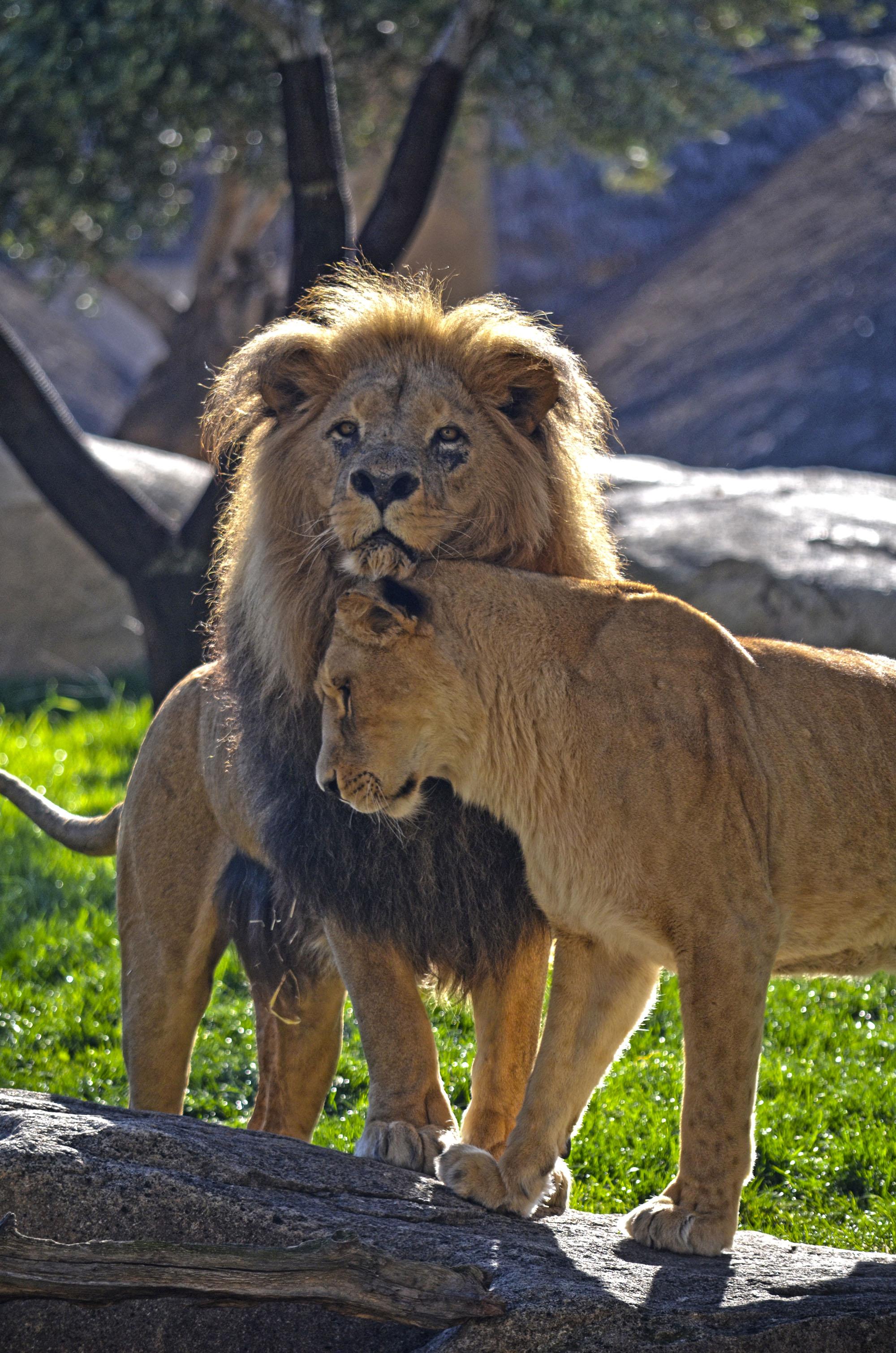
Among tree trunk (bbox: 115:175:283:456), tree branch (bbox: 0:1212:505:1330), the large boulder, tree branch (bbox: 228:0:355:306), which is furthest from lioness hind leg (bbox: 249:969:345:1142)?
tree trunk (bbox: 115:175:283:456)

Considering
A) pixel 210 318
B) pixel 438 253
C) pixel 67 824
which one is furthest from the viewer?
pixel 438 253

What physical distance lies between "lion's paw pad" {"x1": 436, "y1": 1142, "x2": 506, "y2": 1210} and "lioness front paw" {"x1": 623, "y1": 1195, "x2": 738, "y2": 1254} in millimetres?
276

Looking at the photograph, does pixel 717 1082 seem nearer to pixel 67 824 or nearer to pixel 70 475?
pixel 67 824

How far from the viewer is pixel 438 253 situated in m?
16.5

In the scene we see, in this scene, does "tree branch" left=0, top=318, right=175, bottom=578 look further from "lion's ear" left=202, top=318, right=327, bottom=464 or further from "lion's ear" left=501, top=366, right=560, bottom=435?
"lion's ear" left=501, top=366, right=560, bottom=435

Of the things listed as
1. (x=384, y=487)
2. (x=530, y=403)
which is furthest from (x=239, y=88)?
(x=384, y=487)

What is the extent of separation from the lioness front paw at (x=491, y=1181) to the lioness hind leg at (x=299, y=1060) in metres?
1.02

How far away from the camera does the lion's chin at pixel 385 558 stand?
10.2ft

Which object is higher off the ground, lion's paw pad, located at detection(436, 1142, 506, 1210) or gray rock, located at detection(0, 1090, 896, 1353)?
lion's paw pad, located at detection(436, 1142, 506, 1210)

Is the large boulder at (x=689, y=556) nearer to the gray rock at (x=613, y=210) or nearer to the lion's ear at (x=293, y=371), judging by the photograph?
the lion's ear at (x=293, y=371)

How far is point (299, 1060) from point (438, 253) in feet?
44.4

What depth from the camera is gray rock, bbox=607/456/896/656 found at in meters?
7.88

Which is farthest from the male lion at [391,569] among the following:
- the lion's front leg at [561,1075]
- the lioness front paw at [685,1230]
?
the lioness front paw at [685,1230]

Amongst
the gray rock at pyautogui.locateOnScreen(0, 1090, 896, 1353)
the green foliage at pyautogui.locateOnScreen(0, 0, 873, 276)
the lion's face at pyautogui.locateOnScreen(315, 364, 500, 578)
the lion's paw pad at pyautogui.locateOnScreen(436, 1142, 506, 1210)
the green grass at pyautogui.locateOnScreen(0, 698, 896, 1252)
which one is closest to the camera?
the gray rock at pyautogui.locateOnScreen(0, 1090, 896, 1353)
